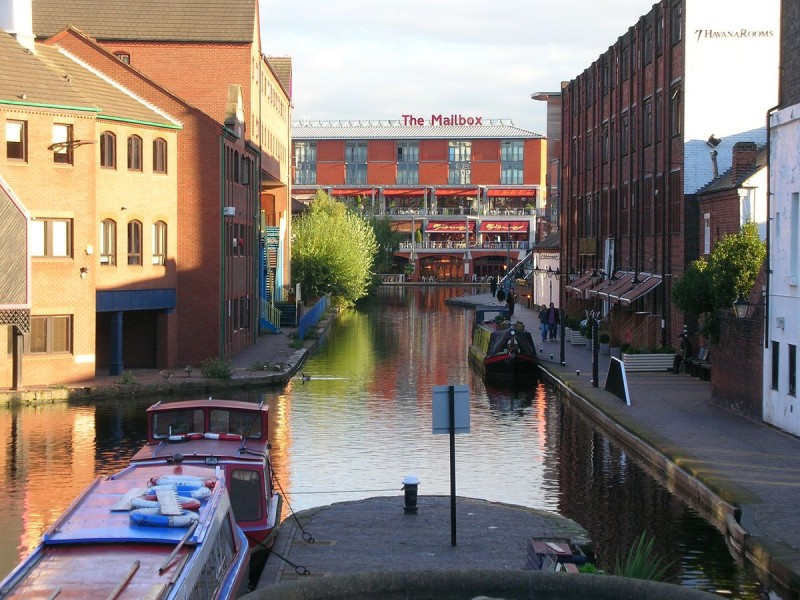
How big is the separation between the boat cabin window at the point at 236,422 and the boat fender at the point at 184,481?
5289mm

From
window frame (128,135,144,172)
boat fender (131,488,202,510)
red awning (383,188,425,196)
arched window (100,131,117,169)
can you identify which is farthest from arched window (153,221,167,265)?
red awning (383,188,425,196)

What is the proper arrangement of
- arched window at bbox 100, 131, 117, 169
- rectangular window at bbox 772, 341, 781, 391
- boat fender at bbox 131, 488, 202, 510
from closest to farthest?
boat fender at bbox 131, 488, 202, 510
rectangular window at bbox 772, 341, 781, 391
arched window at bbox 100, 131, 117, 169

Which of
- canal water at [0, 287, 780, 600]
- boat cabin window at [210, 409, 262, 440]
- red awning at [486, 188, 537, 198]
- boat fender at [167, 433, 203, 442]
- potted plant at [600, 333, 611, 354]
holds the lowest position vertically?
canal water at [0, 287, 780, 600]

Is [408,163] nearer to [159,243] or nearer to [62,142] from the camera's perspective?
[159,243]

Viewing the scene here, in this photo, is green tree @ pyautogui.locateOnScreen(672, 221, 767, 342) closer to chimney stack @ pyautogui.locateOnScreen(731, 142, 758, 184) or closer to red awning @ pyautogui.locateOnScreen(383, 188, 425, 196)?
chimney stack @ pyautogui.locateOnScreen(731, 142, 758, 184)

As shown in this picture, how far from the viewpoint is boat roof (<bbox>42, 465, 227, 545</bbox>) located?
1127 centimetres

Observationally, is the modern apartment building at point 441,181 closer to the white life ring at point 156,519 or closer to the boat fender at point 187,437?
the boat fender at point 187,437

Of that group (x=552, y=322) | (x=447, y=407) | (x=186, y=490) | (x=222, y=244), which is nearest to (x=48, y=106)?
(x=222, y=244)

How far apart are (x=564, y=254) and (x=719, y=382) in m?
39.8

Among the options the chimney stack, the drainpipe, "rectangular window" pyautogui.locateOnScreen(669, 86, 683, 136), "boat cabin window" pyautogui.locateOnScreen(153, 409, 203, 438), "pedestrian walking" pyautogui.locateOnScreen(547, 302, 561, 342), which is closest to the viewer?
"boat cabin window" pyautogui.locateOnScreen(153, 409, 203, 438)

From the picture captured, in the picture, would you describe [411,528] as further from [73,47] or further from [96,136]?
[73,47]

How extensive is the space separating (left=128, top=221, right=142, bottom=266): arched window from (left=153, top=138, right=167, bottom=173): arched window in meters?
1.95

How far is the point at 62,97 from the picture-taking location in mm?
36188

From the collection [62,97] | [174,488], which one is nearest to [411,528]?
[174,488]
